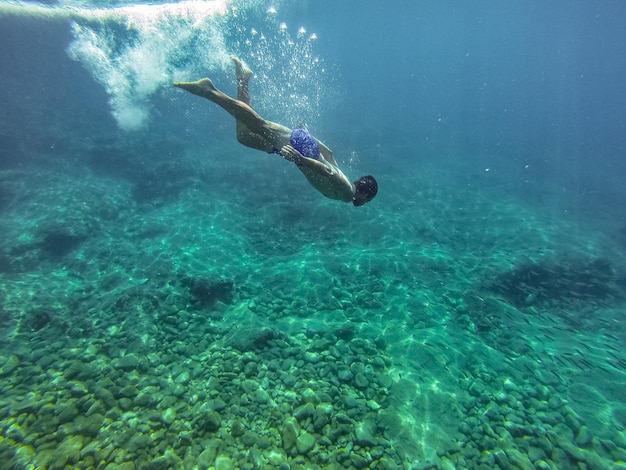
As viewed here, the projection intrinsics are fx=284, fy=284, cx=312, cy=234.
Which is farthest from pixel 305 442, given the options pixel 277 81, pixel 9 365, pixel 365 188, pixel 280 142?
pixel 277 81

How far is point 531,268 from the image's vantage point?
1113 centimetres

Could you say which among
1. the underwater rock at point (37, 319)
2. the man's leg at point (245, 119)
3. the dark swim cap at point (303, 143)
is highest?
the man's leg at point (245, 119)

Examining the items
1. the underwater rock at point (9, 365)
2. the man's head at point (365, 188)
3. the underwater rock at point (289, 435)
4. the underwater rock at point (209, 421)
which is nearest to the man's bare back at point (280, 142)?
the man's head at point (365, 188)

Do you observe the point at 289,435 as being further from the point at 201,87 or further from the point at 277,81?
the point at 277,81

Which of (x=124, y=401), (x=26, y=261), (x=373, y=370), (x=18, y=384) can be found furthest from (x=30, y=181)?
(x=373, y=370)

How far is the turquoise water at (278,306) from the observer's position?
15.5 feet

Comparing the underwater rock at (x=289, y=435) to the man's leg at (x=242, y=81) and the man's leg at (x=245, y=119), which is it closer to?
the man's leg at (x=245, y=119)

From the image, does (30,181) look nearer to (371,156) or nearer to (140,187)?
(140,187)

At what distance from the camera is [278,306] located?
8.27 m

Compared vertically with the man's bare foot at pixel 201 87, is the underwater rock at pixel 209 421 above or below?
below

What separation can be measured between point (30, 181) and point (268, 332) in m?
15.9

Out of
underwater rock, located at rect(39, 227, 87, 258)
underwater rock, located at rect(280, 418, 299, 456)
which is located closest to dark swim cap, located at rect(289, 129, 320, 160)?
underwater rock, located at rect(280, 418, 299, 456)

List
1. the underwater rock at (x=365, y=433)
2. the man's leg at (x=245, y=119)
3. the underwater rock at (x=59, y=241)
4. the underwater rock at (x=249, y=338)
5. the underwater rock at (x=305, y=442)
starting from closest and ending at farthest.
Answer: the underwater rock at (x=305, y=442) → the underwater rock at (x=365, y=433) → the man's leg at (x=245, y=119) → the underwater rock at (x=249, y=338) → the underwater rock at (x=59, y=241)

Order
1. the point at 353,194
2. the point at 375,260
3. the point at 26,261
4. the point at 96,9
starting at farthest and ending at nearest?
1. the point at 96,9
2. the point at 375,260
3. the point at 26,261
4. the point at 353,194
